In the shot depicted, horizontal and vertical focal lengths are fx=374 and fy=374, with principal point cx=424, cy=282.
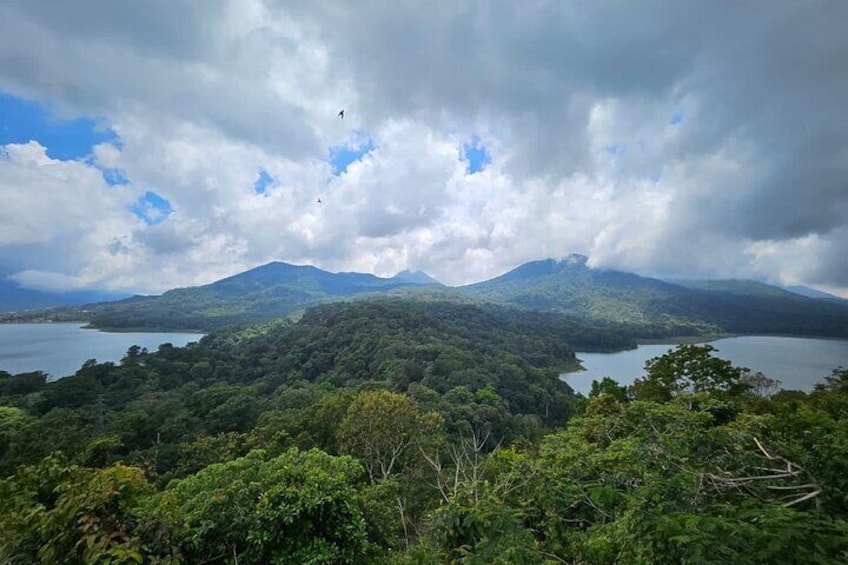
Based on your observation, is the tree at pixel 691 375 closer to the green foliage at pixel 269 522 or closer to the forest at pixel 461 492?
the forest at pixel 461 492

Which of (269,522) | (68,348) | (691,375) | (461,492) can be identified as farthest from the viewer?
(68,348)

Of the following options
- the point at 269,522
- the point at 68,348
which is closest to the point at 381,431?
the point at 269,522

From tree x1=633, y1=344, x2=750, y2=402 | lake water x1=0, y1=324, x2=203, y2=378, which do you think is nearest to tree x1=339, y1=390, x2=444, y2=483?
tree x1=633, y1=344, x2=750, y2=402

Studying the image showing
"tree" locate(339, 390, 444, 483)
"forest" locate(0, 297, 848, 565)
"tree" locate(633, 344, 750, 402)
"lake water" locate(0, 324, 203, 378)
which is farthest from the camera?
"lake water" locate(0, 324, 203, 378)

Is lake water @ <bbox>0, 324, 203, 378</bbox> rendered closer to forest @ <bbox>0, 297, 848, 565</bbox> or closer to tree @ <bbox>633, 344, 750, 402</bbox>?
forest @ <bbox>0, 297, 848, 565</bbox>

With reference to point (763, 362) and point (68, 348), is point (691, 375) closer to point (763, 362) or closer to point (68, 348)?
point (763, 362)

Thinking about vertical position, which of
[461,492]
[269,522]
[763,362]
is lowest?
[763,362]
